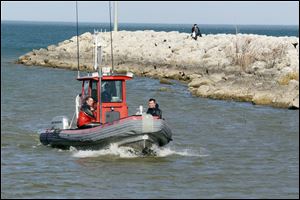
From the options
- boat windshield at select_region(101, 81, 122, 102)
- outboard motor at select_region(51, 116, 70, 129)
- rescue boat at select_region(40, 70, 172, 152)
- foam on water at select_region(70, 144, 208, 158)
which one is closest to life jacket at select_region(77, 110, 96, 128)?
rescue boat at select_region(40, 70, 172, 152)

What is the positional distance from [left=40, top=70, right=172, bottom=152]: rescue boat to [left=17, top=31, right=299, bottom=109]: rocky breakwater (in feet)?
4.03

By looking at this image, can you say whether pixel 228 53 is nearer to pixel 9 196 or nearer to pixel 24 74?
pixel 24 74

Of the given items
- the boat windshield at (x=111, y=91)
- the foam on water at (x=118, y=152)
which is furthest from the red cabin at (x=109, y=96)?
the foam on water at (x=118, y=152)

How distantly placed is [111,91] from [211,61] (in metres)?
24.6

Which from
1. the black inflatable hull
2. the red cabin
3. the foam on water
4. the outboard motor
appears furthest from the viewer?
the outboard motor

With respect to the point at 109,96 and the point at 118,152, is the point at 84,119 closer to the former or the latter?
the point at 109,96

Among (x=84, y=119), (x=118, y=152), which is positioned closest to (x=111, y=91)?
(x=84, y=119)

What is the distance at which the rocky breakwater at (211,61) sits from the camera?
3406 centimetres

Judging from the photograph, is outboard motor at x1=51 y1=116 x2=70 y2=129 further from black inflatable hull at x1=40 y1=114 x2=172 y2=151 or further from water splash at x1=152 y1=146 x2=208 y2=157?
water splash at x1=152 y1=146 x2=208 y2=157

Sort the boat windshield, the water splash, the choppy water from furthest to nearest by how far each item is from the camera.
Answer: the boat windshield
the water splash
the choppy water

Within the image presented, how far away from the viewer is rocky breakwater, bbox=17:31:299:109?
34062 millimetres

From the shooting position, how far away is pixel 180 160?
2089cm

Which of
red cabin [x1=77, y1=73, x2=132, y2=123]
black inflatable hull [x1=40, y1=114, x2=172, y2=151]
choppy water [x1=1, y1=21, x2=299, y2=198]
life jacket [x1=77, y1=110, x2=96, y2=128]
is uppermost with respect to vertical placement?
red cabin [x1=77, y1=73, x2=132, y2=123]

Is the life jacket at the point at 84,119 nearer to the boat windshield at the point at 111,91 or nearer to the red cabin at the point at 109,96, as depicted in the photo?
the red cabin at the point at 109,96
